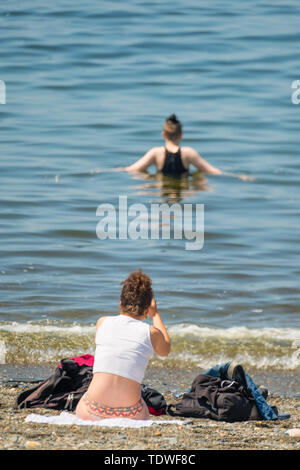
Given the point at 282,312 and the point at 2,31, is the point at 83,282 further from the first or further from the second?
the point at 2,31

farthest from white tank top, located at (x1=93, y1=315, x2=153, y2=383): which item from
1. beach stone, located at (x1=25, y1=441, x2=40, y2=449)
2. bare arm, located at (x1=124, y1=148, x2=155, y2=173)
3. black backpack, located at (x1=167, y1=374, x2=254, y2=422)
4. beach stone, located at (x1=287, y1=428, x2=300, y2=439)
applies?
bare arm, located at (x1=124, y1=148, x2=155, y2=173)

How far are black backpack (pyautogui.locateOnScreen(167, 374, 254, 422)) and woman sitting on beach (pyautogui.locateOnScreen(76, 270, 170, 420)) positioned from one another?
16.8 inches

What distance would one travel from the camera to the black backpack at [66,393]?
4820mm

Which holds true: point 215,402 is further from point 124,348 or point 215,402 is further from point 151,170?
point 151,170

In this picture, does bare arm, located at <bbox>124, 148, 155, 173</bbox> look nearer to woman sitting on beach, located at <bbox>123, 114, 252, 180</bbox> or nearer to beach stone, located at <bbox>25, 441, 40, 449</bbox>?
woman sitting on beach, located at <bbox>123, 114, 252, 180</bbox>

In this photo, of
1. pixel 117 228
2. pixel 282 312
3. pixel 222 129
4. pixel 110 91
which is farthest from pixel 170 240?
pixel 110 91

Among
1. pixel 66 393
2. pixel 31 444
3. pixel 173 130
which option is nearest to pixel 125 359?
pixel 66 393

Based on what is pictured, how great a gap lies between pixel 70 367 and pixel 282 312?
10.0 ft

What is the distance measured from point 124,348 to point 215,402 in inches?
28.6

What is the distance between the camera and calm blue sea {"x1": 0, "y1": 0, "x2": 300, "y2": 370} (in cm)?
724

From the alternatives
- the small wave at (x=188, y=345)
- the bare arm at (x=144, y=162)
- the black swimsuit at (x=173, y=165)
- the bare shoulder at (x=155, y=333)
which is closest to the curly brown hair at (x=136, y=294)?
the bare shoulder at (x=155, y=333)

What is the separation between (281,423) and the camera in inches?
186

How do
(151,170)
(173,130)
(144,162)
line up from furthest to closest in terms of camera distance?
(151,170) → (144,162) → (173,130)

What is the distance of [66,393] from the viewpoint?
4.88 meters
